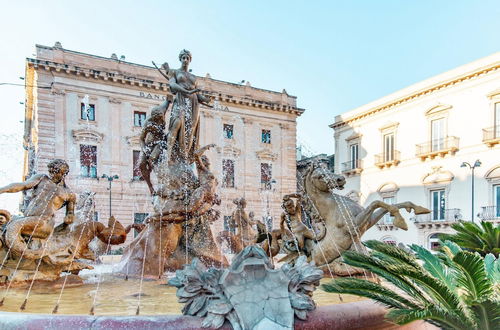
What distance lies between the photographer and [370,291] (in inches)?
117

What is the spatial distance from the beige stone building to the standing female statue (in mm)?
14272

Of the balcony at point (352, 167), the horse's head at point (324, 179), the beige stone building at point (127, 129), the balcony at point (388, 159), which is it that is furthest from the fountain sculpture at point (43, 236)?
the balcony at point (352, 167)

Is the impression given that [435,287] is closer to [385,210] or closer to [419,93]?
[385,210]

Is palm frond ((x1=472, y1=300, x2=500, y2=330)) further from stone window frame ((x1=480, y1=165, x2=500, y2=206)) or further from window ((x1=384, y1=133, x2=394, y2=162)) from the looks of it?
window ((x1=384, y1=133, x2=394, y2=162))

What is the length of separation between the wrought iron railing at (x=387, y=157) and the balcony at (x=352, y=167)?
165 cm

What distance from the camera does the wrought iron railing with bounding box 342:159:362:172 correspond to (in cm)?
3012

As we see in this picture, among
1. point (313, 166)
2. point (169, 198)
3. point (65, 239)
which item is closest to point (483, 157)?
point (313, 166)

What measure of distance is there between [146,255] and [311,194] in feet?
8.85

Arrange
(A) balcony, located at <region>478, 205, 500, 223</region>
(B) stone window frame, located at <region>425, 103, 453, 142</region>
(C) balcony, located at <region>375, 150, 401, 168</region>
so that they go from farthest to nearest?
(C) balcony, located at <region>375, 150, 401, 168</region>, (B) stone window frame, located at <region>425, 103, 453, 142</region>, (A) balcony, located at <region>478, 205, 500, 223</region>

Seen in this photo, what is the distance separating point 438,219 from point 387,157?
21.9 feet

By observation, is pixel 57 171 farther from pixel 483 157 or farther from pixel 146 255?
pixel 483 157

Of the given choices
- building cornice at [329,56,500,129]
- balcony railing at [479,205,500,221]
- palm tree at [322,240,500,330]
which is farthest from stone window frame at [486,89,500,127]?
palm tree at [322,240,500,330]

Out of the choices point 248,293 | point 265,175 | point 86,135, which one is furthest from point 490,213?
point 86,135

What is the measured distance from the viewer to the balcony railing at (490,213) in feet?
65.2
